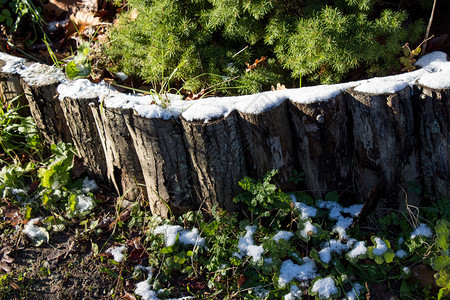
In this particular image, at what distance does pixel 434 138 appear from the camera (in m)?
2.41

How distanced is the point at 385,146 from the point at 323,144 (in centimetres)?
38

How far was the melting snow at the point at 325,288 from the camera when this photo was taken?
224cm

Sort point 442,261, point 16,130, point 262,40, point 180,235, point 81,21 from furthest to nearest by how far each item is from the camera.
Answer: point 81,21 < point 16,130 < point 262,40 < point 180,235 < point 442,261

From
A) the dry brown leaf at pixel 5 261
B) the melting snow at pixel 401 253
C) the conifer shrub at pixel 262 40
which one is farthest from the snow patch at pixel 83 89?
the melting snow at pixel 401 253

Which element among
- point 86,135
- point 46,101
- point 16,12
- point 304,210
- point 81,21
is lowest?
point 304,210

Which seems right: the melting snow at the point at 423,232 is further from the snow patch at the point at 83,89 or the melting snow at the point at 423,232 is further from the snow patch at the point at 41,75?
the snow patch at the point at 41,75

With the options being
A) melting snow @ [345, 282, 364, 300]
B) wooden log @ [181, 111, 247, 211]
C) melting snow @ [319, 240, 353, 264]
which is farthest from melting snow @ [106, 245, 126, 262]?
melting snow @ [345, 282, 364, 300]

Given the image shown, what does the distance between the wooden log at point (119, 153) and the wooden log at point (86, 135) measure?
7 cm

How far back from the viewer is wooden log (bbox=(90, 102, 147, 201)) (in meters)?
2.55

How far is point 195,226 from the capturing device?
269 cm

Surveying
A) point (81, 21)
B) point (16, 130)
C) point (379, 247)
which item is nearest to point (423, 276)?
point (379, 247)

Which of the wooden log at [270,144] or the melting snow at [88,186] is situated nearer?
the wooden log at [270,144]

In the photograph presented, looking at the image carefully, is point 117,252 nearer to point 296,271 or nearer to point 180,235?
point 180,235

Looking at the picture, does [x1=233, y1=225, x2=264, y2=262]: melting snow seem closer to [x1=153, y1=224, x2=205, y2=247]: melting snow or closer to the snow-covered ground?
[x1=153, y1=224, x2=205, y2=247]: melting snow
